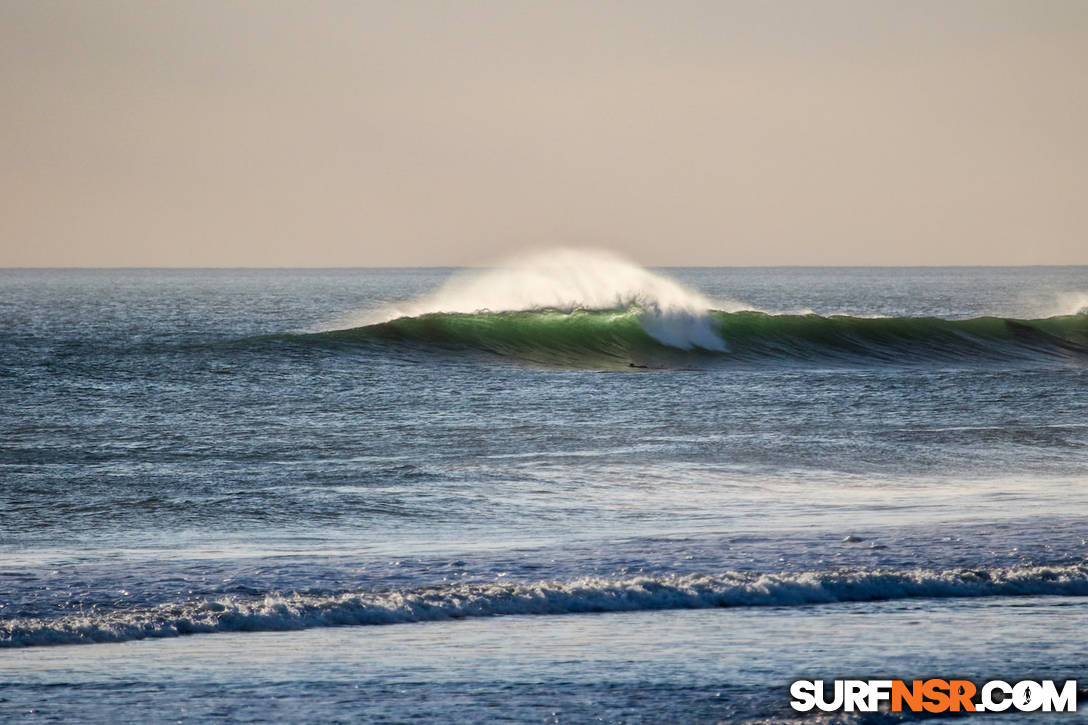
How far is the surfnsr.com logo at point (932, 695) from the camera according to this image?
250 inches

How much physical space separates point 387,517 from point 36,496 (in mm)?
3539

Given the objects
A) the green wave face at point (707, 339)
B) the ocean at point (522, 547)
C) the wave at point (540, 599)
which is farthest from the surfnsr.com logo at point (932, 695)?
the green wave face at point (707, 339)

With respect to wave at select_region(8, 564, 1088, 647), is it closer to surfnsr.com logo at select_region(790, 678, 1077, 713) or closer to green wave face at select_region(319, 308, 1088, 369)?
surfnsr.com logo at select_region(790, 678, 1077, 713)

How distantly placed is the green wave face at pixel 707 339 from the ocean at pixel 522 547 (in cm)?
732

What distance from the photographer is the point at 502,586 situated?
28.1ft

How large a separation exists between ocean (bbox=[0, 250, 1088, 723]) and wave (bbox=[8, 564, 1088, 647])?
2 cm

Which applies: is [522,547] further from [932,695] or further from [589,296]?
[589,296]

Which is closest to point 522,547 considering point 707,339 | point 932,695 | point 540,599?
point 540,599

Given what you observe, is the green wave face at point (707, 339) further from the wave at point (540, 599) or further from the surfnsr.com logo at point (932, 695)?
the surfnsr.com logo at point (932, 695)

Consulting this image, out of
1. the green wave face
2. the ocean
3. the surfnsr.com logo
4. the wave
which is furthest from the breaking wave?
the surfnsr.com logo

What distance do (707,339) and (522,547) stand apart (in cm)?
2446

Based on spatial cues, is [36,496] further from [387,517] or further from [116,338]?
[116,338]

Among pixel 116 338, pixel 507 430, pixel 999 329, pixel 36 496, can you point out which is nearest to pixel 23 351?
pixel 116 338

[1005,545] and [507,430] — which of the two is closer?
[1005,545]
